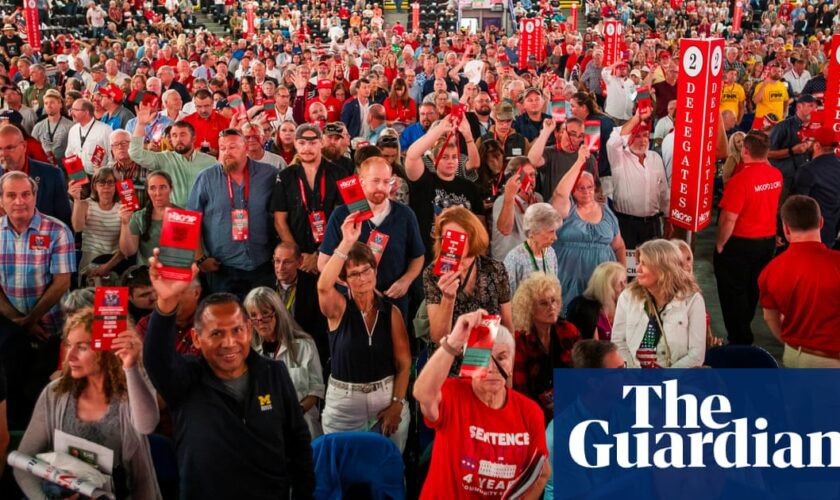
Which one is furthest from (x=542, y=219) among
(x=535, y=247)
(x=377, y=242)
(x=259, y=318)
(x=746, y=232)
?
(x=746, y=232)

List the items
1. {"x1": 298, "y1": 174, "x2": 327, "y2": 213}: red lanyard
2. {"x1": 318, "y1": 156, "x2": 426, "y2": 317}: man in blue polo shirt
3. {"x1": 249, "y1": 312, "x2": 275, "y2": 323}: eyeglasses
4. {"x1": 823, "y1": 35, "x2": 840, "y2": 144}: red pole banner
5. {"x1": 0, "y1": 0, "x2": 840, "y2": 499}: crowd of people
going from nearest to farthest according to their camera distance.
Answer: {"x1": 0, "y1": 0, "x2": 840, "y2": 499}: crowd of people < {"x1": 249, "y1": 312, "x2": 275, "y2": 323}: eyeglasses < {"x1": 318, "y1": 156, "x2": 426, "y2": 317}: man in blue polo shirt < {"x1": 298, "y1": 174, "x2": 327, "y2": 213}: red lanyard < {"x1": 823, "y1": 35, "x2": 840, "y2": 144}: red pole banner

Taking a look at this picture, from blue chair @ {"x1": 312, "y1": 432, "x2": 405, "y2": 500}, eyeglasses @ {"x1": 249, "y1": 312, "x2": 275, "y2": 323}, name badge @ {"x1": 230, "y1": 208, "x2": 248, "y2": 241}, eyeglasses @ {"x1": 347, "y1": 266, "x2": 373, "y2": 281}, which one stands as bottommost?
blue chair @ {"x1": 312, "y1": 432, "x2": 405, "y2": 500}

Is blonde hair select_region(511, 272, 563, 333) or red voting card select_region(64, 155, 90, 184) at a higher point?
red voting card select_region(64, 155, 90, 184)

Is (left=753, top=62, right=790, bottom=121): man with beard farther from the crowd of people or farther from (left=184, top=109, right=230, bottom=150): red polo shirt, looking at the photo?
(left=184, top=109, right=230, bottom=150): red polo shirt

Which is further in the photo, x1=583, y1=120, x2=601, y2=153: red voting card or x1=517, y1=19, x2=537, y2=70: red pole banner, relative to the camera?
x1=517, y1=19, x2=537, y2=70: red pole banner

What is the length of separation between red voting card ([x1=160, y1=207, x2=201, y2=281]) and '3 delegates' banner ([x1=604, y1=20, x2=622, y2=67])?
35.3 ft

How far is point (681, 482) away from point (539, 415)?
585 mm

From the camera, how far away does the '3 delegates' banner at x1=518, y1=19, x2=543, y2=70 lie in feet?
47.2

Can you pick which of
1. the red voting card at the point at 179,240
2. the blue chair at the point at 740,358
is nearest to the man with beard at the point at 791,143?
the blue chair at the point at 740,358

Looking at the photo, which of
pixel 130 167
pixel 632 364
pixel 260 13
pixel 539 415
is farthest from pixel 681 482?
pixel 260 13

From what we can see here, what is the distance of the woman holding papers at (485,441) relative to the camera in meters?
2.99

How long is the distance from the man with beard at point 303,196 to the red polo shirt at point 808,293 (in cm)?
246

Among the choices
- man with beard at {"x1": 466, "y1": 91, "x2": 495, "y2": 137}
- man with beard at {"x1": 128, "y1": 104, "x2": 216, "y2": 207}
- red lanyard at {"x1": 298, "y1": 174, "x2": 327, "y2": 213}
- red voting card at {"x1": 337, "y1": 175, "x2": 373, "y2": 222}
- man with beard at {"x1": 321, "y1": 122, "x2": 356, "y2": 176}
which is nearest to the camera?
red voting card at {"x1": 337, "y1": 175, "x2": 373, "y2": 222}

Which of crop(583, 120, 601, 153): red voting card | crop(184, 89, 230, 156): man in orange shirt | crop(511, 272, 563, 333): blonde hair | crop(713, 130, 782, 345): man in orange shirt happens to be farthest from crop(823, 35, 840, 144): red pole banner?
crop(184, 89, 230, 156): man in orange shirt
